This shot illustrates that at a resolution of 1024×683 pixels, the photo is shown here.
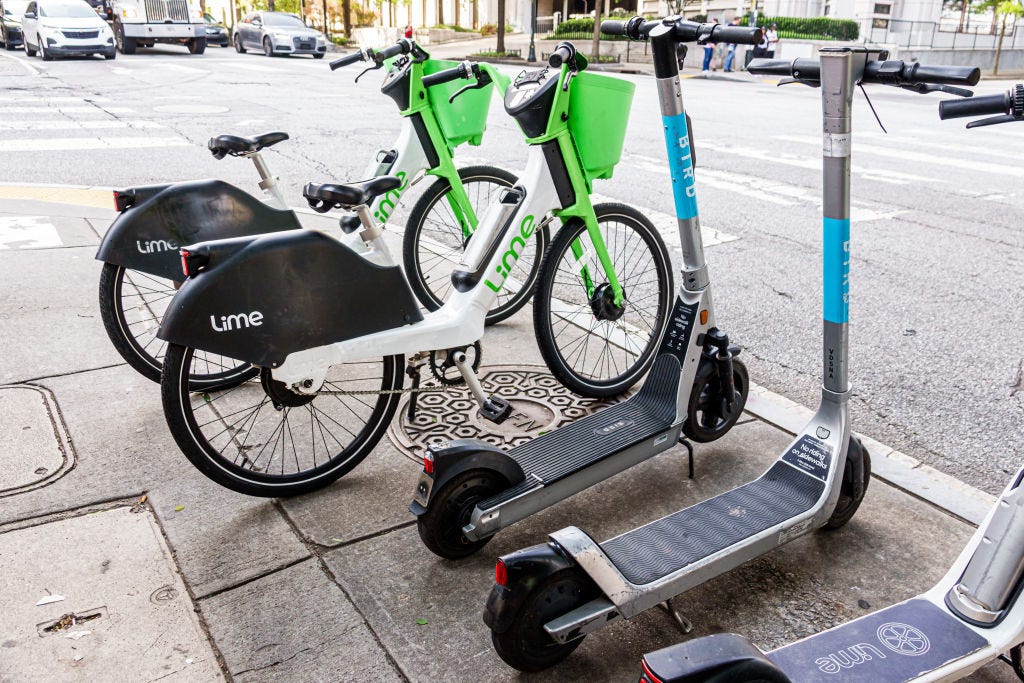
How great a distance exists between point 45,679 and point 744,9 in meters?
41.1

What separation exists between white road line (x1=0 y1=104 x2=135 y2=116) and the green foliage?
86.1 feet

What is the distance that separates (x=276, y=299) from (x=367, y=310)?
0.34 metres

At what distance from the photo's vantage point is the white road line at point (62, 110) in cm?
1271

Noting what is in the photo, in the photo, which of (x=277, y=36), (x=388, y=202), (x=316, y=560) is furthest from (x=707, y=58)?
(x=316, y=560)

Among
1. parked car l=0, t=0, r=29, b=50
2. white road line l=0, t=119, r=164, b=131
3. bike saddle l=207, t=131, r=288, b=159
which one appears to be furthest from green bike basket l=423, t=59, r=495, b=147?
parked car l=0, t=0, r=29, b=50

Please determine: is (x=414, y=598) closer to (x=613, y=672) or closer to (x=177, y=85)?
(x=613, y=672)

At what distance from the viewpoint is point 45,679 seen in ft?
7.52

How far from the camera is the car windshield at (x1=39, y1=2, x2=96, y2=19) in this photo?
22453 mm

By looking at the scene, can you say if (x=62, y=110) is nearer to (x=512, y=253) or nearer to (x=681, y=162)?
(x=512, y=253)

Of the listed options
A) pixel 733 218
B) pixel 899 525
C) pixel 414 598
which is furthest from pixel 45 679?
pixel 733 218

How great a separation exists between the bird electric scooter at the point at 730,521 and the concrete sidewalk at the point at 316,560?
16 cm

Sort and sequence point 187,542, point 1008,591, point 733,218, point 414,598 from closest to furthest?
point 1008,591, point 414,598, point 187,542, point 733,218

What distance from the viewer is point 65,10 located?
22750 millimetres

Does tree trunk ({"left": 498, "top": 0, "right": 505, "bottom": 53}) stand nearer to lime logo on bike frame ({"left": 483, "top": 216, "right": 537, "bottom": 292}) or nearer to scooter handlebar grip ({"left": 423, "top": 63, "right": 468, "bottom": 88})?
scooter handlebar grip ({"left": 423, "top": 63, "right": 468, "bottom": 88})
